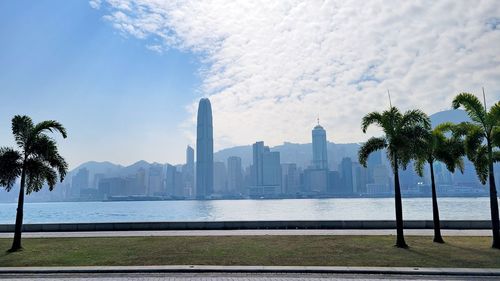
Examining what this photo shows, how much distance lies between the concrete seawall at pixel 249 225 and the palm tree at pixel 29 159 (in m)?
6.59

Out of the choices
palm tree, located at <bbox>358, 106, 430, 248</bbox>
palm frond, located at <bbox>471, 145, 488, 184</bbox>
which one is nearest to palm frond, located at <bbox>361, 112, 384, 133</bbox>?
palm tree, located at <bbox>358, 106, 430, 248</bbox>

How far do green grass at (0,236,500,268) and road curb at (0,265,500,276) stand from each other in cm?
88

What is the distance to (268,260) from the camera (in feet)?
51.0

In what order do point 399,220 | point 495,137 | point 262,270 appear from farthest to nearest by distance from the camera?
point 399,220
point 495,137
point 262,270

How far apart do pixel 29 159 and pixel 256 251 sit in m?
13.4

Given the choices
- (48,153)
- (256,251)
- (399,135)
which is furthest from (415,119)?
(48,153)

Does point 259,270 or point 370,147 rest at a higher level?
point 370,147

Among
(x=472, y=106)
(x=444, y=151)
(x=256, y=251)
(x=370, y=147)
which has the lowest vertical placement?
(x=256, y=251)

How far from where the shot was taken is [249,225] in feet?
91.4

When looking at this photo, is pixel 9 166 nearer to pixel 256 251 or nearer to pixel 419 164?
pixel 256 251

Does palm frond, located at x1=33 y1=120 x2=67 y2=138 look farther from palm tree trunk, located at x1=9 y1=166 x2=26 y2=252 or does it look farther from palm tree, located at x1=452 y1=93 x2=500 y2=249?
palm tree, located at x1=452 y1=93 x2=500 y2=249

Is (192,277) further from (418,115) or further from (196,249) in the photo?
(418,115)

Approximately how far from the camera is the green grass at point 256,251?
1537 cm

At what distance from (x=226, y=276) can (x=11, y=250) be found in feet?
39.5
